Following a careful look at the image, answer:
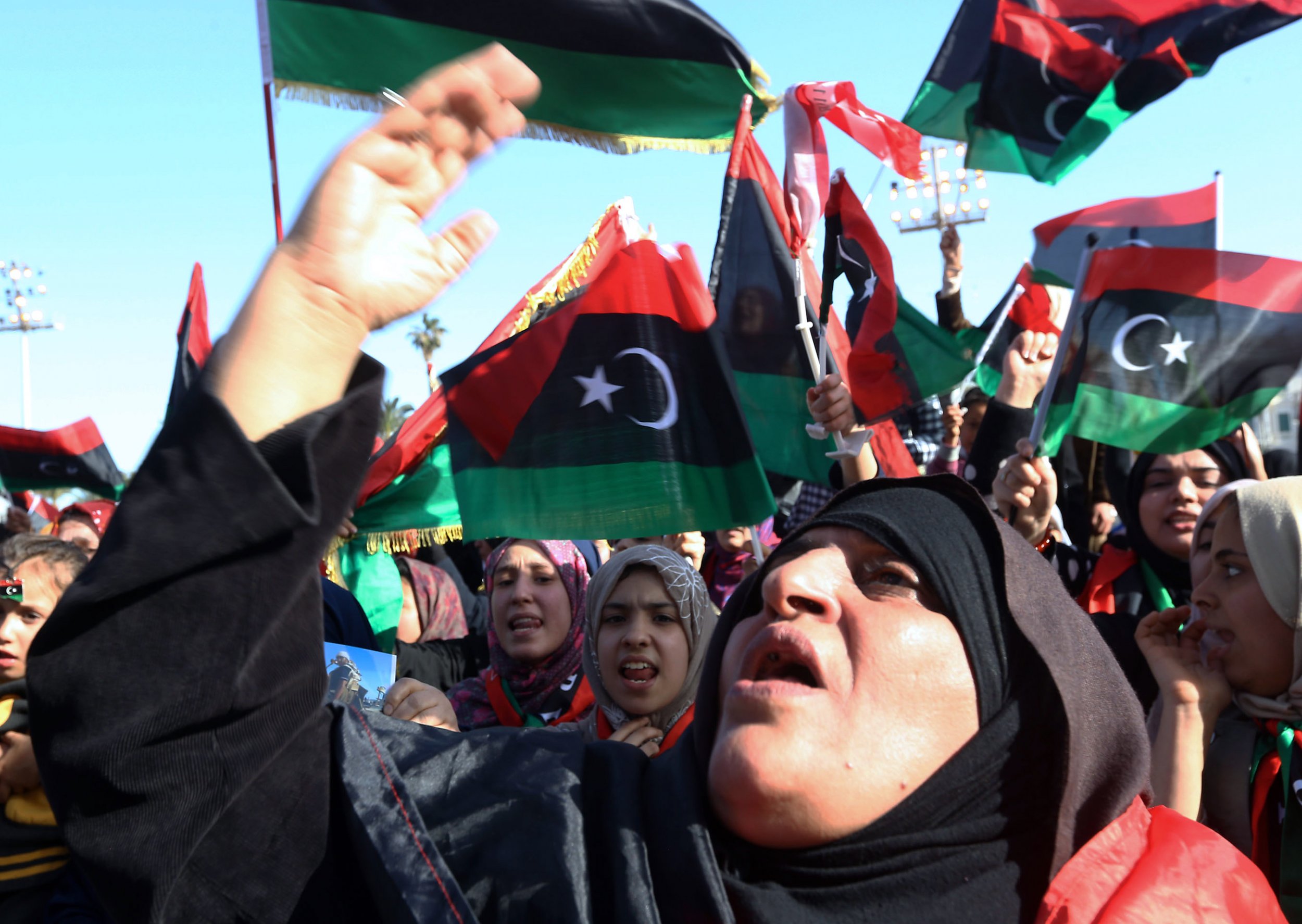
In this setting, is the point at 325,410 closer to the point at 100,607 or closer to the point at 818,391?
the point at 100,607

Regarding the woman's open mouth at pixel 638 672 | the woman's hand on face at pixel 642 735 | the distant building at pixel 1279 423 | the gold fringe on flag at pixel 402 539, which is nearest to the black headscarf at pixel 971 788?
the woman's hand on face at pixel 642 735

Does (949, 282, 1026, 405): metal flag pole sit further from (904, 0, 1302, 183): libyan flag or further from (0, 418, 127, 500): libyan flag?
(0, 418, 127, 500): libyan flag

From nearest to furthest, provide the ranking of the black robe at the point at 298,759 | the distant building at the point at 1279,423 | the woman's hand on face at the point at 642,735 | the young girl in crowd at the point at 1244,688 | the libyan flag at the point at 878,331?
the black robe at the point at 298,759
the young girl in crowd at the point at 1244,688
the woman's hand on face at the point at 642,735
the libyan flag at the point at 878,331
the distant building at the point at 1279,423

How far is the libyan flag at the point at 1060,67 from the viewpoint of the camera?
5168mm

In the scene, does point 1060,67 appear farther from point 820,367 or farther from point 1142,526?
point 1142,526

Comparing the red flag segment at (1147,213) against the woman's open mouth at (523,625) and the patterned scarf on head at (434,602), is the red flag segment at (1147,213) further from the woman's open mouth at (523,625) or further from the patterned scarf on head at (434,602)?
the patterned scarf on head at (434,602)

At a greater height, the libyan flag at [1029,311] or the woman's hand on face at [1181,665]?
the libyan flag at [1029,311]

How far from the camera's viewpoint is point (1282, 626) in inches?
95.1

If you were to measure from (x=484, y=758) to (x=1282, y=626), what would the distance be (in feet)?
6.41

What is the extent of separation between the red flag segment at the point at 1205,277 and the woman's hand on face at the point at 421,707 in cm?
296

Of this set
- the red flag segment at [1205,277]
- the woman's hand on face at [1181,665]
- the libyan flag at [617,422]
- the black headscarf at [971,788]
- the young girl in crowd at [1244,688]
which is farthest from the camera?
the red flag segment at [1205,277]

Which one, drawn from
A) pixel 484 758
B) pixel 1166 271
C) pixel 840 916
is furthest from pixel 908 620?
pixel 1166 271

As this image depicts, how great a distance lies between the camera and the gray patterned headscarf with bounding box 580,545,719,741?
3232 mm

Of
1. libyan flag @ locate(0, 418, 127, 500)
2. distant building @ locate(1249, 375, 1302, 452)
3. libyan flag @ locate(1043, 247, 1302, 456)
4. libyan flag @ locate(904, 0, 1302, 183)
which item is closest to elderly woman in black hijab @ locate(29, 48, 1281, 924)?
libyan flag @ locate(1043, 247, 1302, 456)
